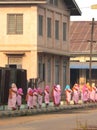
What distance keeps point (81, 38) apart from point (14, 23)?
2132 centimetres

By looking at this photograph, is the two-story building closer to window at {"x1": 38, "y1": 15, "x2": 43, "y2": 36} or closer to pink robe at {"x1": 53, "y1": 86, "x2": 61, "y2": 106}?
window at {"x1": 38, "y1": 15, "x2": 43, "y2": 36}

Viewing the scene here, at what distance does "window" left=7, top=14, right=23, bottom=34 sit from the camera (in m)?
45.7

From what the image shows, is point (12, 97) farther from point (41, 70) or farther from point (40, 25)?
point (40, 25)

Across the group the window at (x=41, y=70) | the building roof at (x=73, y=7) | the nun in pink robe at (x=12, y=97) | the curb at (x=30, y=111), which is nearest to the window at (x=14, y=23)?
the window at (x=41, y=70)

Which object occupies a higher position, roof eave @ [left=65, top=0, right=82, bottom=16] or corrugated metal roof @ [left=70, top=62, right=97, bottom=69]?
roof eave @ [left=65, top=0, right=82, bottom=16]

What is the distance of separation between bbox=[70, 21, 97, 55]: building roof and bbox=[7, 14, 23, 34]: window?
18.1 metres

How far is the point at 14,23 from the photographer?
150 feet

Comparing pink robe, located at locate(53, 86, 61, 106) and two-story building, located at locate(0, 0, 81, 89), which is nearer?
pink robe, located at locate(53, 86, 61, 106)

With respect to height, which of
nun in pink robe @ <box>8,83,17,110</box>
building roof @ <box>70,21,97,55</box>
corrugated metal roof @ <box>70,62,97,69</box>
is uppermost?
building roof @ <box>70,21,97,55</box>

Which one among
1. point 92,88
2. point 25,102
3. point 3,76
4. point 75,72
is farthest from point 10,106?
point 75,72

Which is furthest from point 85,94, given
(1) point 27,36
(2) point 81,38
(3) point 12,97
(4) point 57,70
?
(2) point 81,38

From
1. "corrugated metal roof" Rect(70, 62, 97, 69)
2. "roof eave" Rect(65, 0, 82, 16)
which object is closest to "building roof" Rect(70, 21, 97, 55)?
"corrugated metal roof" Rect(70, 62, 97, 69)

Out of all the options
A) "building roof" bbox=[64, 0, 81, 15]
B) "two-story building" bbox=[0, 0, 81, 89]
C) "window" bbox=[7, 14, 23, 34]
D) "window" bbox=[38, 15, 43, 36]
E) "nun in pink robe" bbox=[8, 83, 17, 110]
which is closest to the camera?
"nun in pink robe" bbox=[8, 83, 17, 110]

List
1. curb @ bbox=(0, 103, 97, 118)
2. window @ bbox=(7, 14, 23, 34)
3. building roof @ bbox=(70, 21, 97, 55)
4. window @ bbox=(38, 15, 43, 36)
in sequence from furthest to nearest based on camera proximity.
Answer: building roof @ bbox=(70, 21, 97, 55) → window @ bbox=(38, 15, 43, 36) → window @ bbox=(7, 14, 23, 34) → curb @ bbox=(0, 103, 97, 118)
